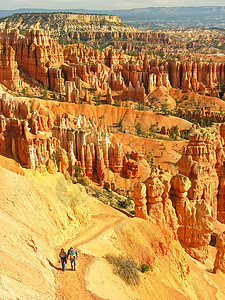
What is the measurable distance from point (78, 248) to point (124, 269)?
1.96m

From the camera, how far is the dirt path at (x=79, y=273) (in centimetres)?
1244

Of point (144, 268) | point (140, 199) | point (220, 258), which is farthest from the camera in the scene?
point (220, 258)

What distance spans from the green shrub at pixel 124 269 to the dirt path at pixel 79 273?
0.94 meters

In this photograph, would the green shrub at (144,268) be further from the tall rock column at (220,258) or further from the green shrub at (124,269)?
the tall rock column at (220,258)

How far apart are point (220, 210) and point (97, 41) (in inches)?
5726

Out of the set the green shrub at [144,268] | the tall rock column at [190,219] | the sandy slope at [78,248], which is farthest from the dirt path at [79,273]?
the tall rock column at [190,219]

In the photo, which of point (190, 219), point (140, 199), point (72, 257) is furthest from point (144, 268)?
point (190, 219)

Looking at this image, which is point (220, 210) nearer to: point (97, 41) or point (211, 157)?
point (211, 157)

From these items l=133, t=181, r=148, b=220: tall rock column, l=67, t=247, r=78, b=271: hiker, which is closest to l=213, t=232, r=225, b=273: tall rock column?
l=133, t=181, r=148, b=220: tall rock column

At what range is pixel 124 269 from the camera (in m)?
15.0

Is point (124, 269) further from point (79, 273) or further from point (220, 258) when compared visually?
point (220, 258)

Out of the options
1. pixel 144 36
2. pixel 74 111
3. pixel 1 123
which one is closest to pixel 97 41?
pixel 144 36

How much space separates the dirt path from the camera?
12438 mm

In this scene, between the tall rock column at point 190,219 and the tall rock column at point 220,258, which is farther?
the tall rock column at point 190,219
